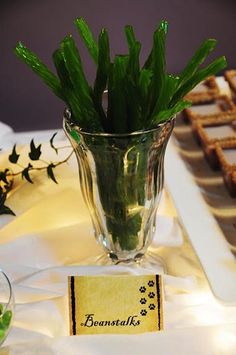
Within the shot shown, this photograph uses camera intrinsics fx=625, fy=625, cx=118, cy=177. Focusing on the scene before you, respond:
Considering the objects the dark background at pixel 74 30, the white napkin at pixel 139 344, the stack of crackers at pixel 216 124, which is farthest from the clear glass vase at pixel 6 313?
the dark background at pixel 74 30

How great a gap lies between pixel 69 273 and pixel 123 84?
296mm

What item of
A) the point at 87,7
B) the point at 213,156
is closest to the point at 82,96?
the point at 213,156

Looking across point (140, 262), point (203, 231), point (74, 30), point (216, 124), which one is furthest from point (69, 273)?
point (74, 30)

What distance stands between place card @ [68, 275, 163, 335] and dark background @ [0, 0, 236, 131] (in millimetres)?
1207

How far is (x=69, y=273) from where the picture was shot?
3.01ft

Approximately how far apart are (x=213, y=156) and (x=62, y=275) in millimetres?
414

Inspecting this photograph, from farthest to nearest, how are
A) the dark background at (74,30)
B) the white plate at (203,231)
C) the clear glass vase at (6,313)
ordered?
the dark background at (74,30), the white plate at (203,231), the clear glass vase at (6,313)

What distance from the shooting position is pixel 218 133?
1.27 metres

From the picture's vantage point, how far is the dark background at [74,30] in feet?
6.42

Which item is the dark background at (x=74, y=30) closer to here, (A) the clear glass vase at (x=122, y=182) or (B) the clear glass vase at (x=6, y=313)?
(A) the clear glass vase at (x=122, y=182)

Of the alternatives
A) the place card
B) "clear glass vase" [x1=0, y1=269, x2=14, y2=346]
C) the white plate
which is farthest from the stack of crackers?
"clear glass vase" [x1=0, y1=269, x2=14, y2=346]

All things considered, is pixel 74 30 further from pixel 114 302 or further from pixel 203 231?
pixel 114 302

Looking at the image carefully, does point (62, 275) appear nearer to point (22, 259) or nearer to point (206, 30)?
point (22, 259)

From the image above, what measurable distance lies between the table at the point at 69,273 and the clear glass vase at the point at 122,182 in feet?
0.15
